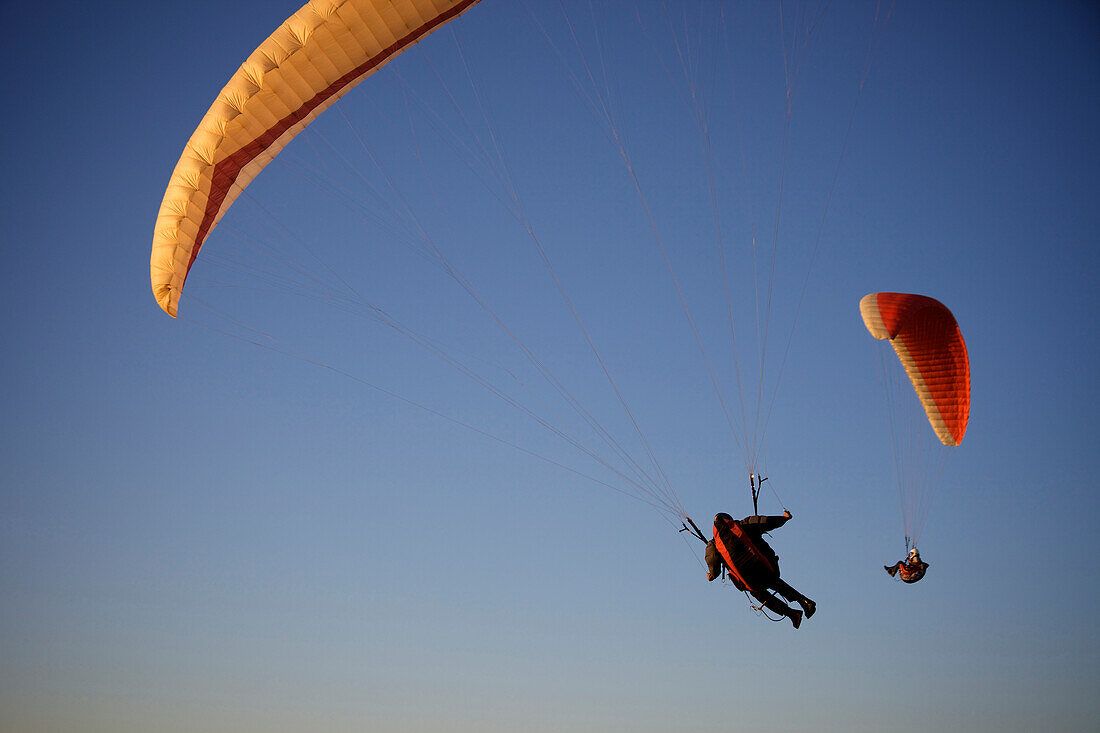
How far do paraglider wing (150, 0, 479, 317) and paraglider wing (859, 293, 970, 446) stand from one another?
10.6m

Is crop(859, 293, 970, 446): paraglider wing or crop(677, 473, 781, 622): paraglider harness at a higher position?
crop(859, 293, 970, 446): paraglider wing

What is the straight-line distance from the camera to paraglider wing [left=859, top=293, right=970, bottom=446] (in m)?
19.7

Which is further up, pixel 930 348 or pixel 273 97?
pixel 930 348

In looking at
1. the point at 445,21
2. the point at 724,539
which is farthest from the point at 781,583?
the point at 445,21

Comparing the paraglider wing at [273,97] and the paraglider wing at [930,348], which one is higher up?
the paraglider wing at [930,348]

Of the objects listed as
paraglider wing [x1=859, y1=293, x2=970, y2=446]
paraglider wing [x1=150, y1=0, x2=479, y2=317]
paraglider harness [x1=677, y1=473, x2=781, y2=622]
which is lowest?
paraglider harness [x1=677, y1=473, x2=781, y2=622]

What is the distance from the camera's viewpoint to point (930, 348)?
787 inches

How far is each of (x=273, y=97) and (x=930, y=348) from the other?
1327cm

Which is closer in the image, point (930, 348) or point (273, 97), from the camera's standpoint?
point (273, 97)

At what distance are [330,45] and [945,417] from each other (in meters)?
14.2

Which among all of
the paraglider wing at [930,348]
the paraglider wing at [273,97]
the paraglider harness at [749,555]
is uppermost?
the paraglider wing at [930,348]

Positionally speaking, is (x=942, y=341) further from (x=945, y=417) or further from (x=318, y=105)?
(x=318, y=105)

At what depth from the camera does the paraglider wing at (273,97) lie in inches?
508

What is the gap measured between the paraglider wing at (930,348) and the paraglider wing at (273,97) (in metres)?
10.6
